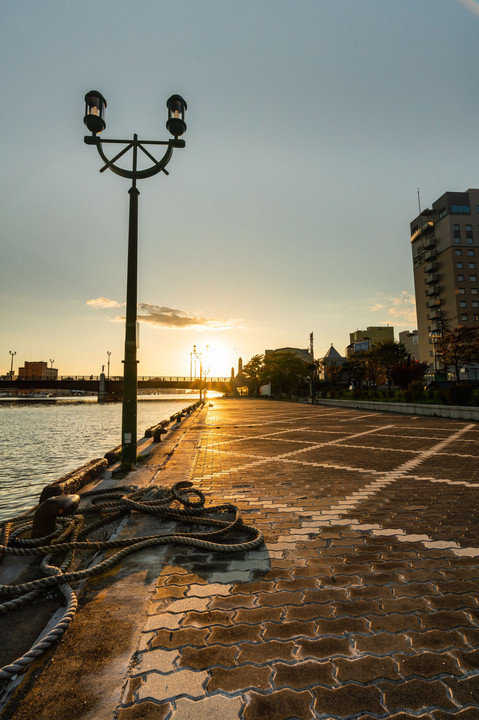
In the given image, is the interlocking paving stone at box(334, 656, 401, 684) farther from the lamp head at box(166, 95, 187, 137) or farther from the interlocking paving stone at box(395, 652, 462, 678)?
the lamp head at box(166, 95, 187, 137)

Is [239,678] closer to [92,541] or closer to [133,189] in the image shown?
[92,541]

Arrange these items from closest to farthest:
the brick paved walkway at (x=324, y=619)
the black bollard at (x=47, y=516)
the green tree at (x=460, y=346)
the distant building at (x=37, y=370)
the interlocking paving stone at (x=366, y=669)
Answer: the brick paved walkway at (x=324, y=619) < the interlocking paving stone at (x=366, y=669) < the black bollard at (x=47, y=516) < the green tree at (x=460, y=346) < the distant building at (x=37, y=370)

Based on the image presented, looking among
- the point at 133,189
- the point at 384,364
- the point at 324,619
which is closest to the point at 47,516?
the point at 324,619

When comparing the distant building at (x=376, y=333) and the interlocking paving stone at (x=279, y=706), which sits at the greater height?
the distant building at (x=376, y=333)

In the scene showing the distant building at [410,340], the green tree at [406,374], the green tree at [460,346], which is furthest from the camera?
the distant building at [410,340]

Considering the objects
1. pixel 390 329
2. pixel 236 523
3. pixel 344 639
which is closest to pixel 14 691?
pixel 344 639

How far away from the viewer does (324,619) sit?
230cm

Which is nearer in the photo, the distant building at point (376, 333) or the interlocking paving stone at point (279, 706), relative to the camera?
the interlocking paving stone at point (279, 706)

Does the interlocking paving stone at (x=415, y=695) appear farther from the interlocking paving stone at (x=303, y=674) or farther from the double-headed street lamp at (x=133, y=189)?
the double-headed street lamp at (x=133, y=189)

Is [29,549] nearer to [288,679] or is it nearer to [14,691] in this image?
[14,691]

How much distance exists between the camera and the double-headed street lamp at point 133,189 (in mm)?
6809

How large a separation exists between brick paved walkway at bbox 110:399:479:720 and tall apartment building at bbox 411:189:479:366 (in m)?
64.9

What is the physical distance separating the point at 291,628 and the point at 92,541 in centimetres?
236

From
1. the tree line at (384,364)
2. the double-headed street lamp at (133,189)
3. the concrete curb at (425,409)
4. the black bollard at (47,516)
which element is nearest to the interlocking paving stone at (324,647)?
the black bollard at (47,516)
